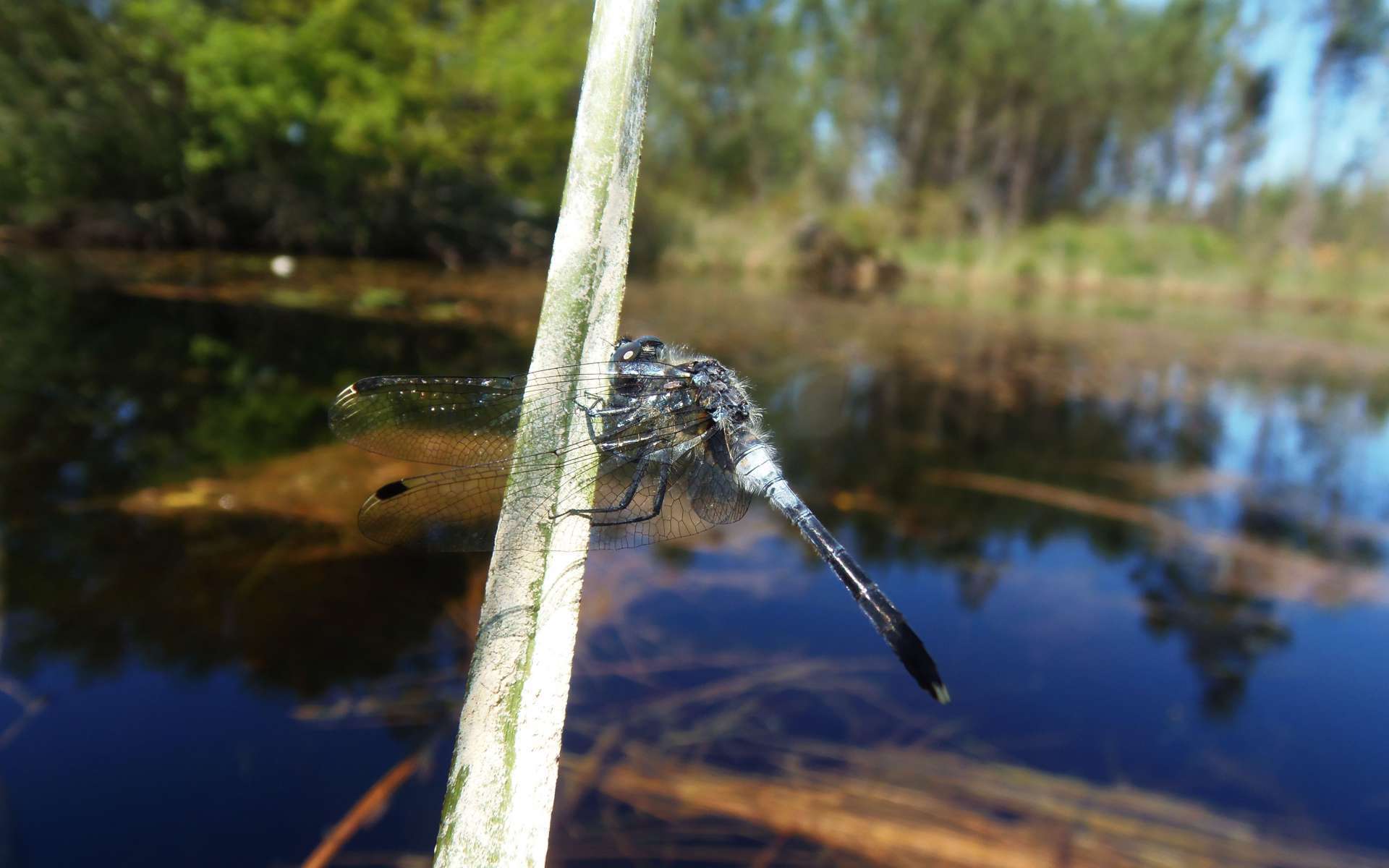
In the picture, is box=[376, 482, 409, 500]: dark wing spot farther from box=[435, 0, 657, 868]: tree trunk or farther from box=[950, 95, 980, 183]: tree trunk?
box=[950, 95, 980, 183]: tree trunk

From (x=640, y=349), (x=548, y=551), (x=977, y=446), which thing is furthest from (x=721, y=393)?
(x=977, y=446)

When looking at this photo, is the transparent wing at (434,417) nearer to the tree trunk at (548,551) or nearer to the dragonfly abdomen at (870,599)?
the dragonfly abdomen at (870,599)

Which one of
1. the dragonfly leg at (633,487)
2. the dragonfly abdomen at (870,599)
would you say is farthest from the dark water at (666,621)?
the dragonfly leg at (633,487)

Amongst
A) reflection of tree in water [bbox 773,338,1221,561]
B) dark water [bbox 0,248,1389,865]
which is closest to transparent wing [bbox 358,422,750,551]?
dark water [bbox 0,248,1389,865]

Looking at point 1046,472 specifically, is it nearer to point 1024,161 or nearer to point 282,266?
point 282,266

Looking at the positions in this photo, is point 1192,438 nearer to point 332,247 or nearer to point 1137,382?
point 1137,382
